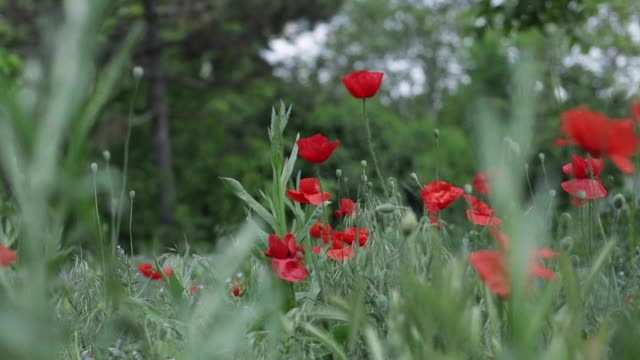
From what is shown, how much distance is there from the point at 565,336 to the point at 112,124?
9.45 m

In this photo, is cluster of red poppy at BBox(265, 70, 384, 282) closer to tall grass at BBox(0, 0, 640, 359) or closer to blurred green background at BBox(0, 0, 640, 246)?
tall grass at BBox(0, 0, 640, 359)

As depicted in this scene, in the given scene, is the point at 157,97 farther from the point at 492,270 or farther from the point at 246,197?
the point at 492,270

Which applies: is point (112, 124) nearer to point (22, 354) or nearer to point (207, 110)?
point (207, 110)

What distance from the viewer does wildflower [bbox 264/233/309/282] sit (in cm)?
145

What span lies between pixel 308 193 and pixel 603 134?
33.6 inches

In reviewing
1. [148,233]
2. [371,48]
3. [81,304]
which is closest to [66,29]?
[81,304]

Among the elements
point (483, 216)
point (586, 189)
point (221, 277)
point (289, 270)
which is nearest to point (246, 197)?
point (289, 270)

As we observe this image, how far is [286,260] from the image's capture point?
58.1 inches

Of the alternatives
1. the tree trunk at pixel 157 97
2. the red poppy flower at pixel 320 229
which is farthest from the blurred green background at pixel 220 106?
the red poppy flower at pixel 320 229

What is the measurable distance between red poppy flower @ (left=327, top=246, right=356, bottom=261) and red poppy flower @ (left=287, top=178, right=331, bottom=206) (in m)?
0.12

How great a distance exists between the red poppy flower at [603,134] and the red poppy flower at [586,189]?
55 cm

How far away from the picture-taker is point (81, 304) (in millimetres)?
1928

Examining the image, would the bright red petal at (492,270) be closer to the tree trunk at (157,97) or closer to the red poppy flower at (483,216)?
the red poppy flower at (483,216)

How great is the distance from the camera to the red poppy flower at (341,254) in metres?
1.69
